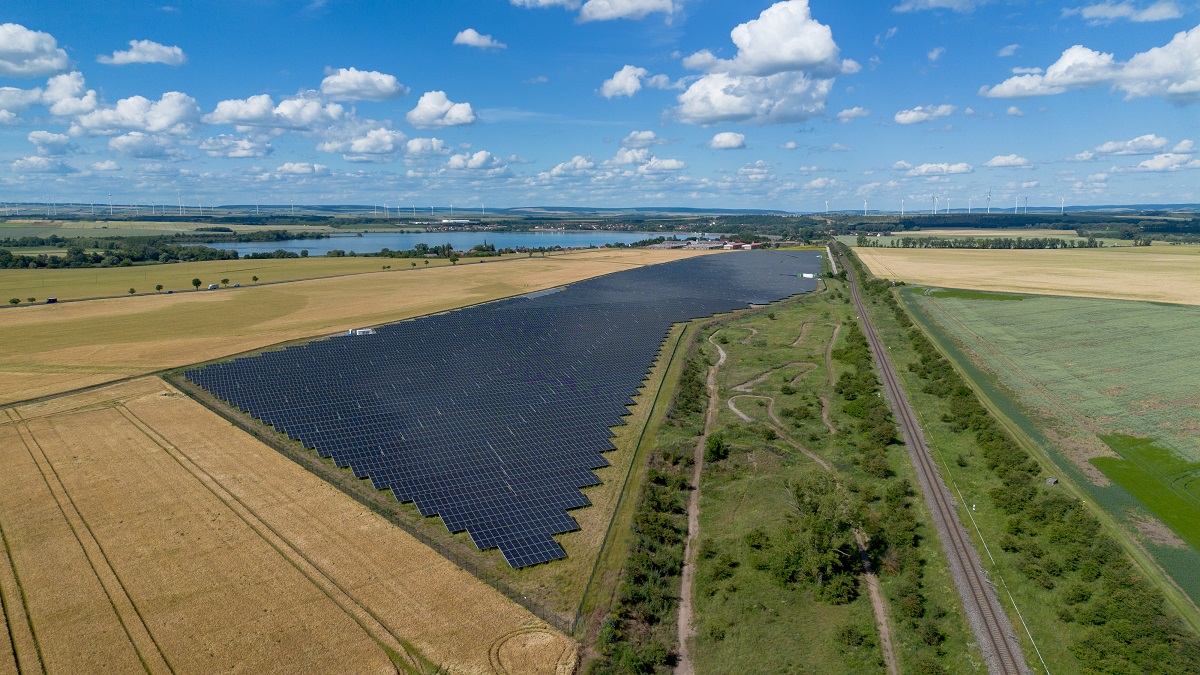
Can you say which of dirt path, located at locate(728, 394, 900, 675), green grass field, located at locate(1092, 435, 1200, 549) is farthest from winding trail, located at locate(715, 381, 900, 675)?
green grass field, located at locate(1092, 435, 1200, 549)

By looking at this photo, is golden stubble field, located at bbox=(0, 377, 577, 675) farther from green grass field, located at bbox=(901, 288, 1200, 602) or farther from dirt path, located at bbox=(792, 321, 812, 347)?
dirt path, located at bbox=(792, 321, 812, 347)

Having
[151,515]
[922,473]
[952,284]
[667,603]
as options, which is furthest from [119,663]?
[952,284]

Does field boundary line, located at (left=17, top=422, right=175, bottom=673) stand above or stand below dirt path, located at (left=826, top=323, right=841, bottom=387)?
below

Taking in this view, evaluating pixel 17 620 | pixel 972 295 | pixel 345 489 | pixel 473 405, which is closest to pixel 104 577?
pixel 17 620

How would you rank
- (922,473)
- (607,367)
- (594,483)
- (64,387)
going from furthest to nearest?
(607,367) < (64,387) < (922,473) < (594,483)

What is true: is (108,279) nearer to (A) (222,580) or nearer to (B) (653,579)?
(A) (222,580)

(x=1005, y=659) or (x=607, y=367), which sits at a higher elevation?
(x=607, y=367)

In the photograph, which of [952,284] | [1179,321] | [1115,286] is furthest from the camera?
[952,284]

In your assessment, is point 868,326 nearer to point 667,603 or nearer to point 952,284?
point 952,284

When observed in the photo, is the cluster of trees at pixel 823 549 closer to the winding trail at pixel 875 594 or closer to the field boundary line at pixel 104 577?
the winding trail at pixel 875 594
